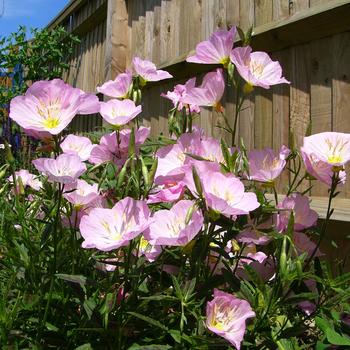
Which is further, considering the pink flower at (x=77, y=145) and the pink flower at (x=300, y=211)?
the pink flower at (x=77, y=145)

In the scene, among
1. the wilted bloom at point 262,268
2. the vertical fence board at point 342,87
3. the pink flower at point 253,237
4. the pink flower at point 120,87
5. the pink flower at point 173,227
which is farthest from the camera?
the vertical fence board at point 342,87

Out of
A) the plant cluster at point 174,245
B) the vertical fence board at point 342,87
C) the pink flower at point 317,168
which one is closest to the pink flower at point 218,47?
the plant cluster at point 174,245

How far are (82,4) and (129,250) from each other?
17.6 feet

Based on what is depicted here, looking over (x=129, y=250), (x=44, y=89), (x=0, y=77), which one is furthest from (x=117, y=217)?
(x=0, y=77)

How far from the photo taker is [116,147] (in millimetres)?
1167

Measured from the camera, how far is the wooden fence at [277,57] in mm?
2201

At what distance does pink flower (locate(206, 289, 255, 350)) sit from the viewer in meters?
0.92

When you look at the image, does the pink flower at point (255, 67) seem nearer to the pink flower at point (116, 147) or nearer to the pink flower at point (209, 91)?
the pink flower at point (209, 91)

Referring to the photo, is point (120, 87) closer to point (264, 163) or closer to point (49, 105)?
point (49, 105)

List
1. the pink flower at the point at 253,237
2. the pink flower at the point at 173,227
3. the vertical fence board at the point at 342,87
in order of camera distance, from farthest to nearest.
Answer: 1. the vertical fence board at the point at 342,87
2. the pink flower at the point at 253,237
3. the pink flower at the point at 173,227

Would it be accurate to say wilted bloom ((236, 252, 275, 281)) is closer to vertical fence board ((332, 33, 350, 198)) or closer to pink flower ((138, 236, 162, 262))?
pink flower ((138, 236, 162, 262))

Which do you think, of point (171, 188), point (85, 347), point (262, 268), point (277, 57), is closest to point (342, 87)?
point (277, 57)

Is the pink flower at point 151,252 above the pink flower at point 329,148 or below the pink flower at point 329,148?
below

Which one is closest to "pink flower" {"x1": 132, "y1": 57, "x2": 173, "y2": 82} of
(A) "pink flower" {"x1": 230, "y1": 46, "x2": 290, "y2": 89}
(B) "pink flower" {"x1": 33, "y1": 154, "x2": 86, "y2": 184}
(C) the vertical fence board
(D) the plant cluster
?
(D) the plant cluster
